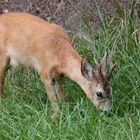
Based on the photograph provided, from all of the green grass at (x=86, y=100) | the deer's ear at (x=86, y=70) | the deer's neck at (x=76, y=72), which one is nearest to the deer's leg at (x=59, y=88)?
the green grass at (x=86, y=100)

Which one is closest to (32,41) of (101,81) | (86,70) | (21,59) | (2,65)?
(21,59)

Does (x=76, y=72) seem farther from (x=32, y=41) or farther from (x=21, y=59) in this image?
(x=21, y=59)

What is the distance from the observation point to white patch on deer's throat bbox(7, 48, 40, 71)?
927cm

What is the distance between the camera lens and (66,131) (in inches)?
307

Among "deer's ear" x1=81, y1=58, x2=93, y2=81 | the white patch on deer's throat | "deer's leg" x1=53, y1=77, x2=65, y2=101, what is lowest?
"deer's leg" x1=53, y1=77, x2=65, y2=101

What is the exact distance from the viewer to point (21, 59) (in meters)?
9.42

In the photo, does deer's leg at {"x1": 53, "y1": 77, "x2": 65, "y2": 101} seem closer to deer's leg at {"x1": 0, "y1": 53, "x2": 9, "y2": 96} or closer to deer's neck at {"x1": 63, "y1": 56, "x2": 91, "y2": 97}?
deer's neck at {"x1": 63, "y1": 56, "x2": 91, "y2": 97}

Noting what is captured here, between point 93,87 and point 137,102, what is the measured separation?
0.57 m

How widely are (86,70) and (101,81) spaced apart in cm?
23

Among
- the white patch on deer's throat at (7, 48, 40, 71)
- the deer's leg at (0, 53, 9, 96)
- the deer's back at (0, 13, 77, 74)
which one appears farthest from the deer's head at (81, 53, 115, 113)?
the deer's leg at (0, 53, 9, 96)

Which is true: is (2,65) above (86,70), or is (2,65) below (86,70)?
below

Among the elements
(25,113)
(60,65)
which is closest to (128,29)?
(60,65)

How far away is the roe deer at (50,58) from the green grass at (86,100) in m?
0.17

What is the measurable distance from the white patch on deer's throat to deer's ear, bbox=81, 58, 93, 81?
2.63 feet
